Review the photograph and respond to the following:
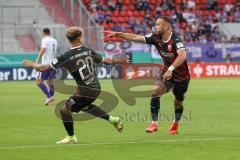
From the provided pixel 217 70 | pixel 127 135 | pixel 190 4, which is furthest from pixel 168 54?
pixel 190 4

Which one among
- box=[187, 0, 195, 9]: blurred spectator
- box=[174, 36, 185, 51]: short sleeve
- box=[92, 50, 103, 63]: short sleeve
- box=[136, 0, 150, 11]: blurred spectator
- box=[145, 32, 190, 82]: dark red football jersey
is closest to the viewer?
box=[92, 50, 103, 63]: short sleeve

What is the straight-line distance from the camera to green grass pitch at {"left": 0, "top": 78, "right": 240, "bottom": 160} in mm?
11164

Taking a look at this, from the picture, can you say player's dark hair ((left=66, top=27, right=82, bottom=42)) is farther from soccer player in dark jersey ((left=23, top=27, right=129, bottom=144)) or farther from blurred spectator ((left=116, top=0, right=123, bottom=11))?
blurred spectator ((left=116, top=0, right=123, bottom=11))

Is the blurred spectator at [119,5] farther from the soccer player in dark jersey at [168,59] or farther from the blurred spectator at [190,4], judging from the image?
the soccer player in dark jersey at [168,59]

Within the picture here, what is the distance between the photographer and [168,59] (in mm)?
14156

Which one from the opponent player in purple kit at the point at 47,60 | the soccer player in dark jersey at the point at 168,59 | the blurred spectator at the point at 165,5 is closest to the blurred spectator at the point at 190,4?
the blurred spectator at the point at 165,5

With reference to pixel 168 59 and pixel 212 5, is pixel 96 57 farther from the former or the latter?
pixel 212 5

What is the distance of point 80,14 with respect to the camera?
144ft

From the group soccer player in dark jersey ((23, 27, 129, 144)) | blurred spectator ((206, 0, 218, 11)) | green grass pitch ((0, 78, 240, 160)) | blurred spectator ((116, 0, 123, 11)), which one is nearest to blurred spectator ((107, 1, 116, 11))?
blurred spectator ((116, 0, 123, 11))

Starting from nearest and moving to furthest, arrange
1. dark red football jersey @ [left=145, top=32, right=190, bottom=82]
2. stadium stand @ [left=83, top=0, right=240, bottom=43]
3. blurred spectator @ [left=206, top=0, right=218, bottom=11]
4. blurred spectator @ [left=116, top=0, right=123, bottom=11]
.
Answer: dark red football jersey @ [left=145, top=32, right=190, bottom=82], stadium stand @ [left=83, top=0, right=240, bottom=43], blurred spectator @ [left=116, top=0, right=123, bottom=11], blurred spectator @ [left=206, top=0, right=218, bottom=11]

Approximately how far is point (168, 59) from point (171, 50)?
219 millimetres

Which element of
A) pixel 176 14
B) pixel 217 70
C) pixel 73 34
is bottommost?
pixel 217 70

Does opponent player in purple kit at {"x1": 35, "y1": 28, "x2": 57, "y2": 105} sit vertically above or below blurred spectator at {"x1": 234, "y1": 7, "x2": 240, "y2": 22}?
below

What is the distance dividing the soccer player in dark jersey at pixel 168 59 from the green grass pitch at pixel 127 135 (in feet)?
2.22
